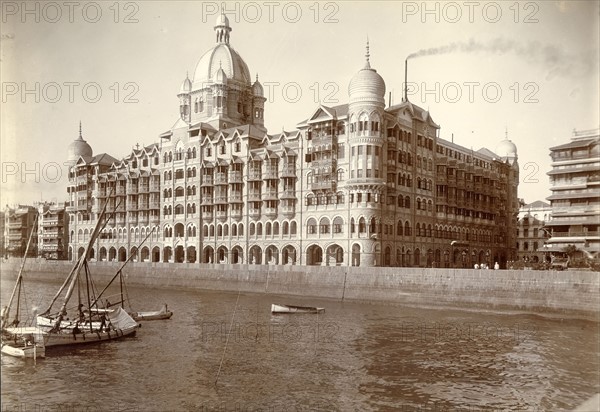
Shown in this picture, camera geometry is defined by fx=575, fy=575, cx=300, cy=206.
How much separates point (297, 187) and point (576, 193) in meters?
34.9

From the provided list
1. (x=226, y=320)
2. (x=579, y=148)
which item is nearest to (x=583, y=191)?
(x=579, y=148)

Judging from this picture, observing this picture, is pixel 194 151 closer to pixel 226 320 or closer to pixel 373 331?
pixel 226 320

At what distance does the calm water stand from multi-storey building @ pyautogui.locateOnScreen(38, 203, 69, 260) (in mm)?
86606

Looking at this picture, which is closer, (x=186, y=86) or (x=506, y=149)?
(x=186, y=86)

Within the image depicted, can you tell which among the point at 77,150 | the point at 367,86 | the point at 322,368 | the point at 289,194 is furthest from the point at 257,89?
the point at 322,368

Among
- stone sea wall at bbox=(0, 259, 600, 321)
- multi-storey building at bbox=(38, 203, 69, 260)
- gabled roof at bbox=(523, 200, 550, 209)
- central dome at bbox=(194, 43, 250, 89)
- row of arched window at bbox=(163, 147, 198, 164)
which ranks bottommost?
stone sea wall at bbox=(0, 259, 600, 321)

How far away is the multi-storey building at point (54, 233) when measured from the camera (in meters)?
123

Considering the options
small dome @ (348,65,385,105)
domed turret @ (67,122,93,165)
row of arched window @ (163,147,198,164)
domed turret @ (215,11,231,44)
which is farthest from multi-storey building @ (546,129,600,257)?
domed turret @ (67,122,93,165)

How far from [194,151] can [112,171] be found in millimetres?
22181

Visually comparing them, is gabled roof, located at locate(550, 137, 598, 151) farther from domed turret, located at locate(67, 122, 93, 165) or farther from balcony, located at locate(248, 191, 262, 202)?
domed turret, located at locate(67, 122, 93, 165)

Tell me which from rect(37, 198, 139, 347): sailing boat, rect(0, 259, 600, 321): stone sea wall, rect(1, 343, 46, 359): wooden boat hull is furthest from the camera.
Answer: rect(0, 259, 600, 321): stone sea wall

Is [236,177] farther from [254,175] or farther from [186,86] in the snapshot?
[186,86]

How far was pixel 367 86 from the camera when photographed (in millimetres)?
70562

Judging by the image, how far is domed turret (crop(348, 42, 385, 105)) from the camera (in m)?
70.4
